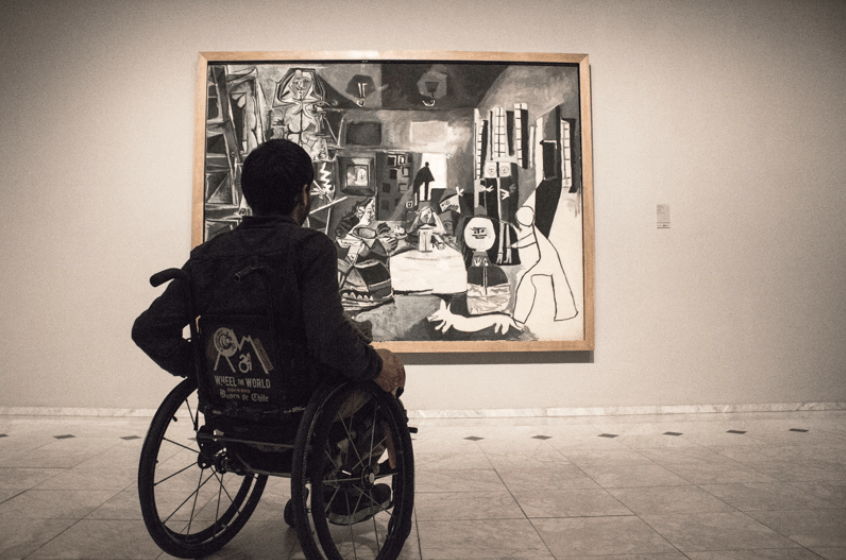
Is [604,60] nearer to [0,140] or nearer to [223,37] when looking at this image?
[223,37]

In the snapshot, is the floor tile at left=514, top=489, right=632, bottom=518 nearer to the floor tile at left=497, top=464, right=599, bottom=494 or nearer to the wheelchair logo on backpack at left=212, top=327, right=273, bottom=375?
the floor tile at left=497, top=464, right=599, bottom=494

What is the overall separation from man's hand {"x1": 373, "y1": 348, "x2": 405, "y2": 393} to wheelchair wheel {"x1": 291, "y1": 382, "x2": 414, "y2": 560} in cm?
3

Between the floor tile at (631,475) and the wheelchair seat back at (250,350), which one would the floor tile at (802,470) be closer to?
the floor tile at (631,475)

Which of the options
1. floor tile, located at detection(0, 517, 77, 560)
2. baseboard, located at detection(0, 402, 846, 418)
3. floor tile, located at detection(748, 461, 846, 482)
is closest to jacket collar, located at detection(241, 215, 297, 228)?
floor tile, located at detection(0, 517, 77, 560)

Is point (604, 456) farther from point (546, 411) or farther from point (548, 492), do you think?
point (546, 411)

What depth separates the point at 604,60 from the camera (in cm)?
376

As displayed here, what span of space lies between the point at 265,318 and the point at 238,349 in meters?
0.11

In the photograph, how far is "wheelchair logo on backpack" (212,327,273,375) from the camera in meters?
1.35

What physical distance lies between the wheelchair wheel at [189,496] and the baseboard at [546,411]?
1.18 m

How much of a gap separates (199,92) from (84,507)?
2.47 m

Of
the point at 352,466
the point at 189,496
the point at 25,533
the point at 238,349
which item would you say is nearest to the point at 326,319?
the point at 238,349

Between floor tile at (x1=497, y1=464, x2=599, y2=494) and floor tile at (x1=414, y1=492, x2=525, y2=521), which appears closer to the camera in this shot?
floor tile at (x1=414, y1=492, x2=525, y2=521)

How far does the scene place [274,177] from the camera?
1469mm

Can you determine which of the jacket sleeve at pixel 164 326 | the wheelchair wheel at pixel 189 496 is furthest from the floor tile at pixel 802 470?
the jacket sleeve at pixel 164 326
